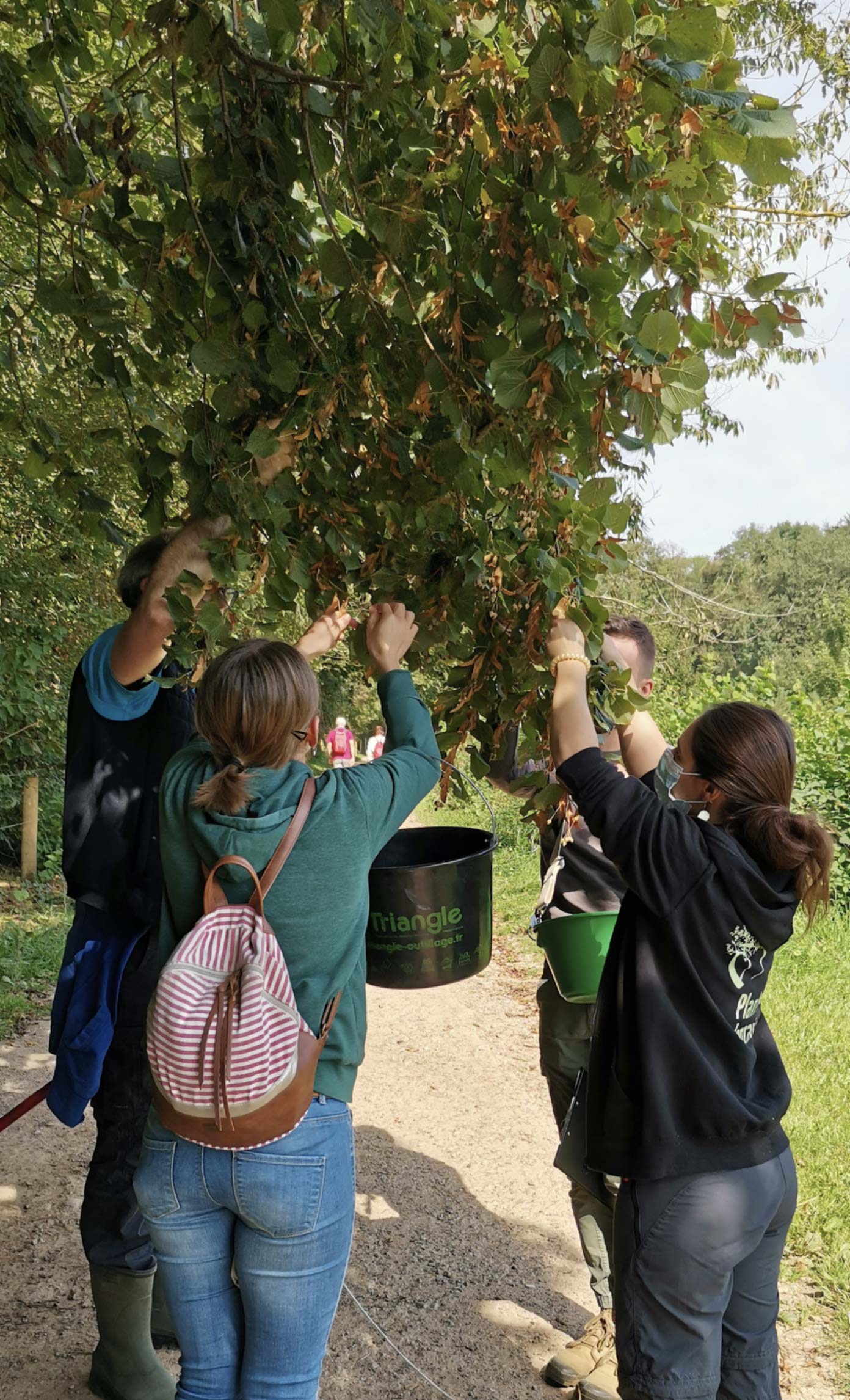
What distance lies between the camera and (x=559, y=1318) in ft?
11.0

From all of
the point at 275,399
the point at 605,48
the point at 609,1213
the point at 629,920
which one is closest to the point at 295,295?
the point at 275,399

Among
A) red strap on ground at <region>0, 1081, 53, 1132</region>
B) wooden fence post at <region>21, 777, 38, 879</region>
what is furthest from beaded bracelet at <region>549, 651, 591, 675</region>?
wooden fence post at <region>21, 777, 38, 879</region>

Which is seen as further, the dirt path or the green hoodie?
the dirt path

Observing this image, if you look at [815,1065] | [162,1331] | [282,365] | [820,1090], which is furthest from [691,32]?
[815,1065]

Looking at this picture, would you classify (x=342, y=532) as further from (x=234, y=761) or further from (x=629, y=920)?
(x=629, y=920)

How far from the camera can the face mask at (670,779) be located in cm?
225

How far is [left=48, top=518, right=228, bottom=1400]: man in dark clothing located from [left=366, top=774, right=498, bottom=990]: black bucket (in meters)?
0.60

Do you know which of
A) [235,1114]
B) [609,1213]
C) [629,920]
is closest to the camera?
[235,1114]

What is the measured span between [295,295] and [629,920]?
145cm

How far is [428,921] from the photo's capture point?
2326 millimetres

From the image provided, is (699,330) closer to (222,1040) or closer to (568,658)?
(568,658)

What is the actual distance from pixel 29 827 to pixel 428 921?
7599 mm

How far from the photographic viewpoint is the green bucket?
2.60m

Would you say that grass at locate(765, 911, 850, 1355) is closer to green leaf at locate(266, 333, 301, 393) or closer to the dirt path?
the dirt path
